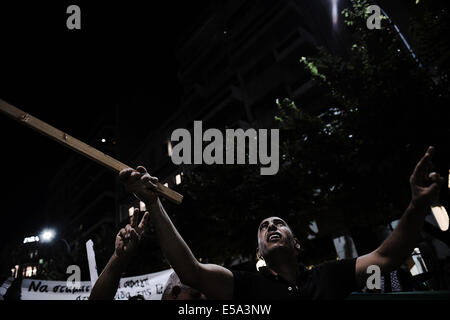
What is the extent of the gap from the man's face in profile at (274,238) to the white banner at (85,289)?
4142 millimetres

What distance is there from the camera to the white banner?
20.9ft

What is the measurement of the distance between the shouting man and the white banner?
14.2 feet

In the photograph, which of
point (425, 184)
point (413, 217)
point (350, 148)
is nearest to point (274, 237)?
point (413, 217)

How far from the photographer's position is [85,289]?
22.0 feet

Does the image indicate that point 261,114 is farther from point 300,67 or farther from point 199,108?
point 199,108

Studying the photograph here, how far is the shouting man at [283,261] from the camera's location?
1975mm

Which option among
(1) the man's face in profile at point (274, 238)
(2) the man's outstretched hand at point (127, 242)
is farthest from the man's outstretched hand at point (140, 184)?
(1) the man's face in profile at point (274, 238)

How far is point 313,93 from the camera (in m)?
21.1

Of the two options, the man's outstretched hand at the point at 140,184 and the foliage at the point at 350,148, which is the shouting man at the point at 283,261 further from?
the foliage at the point at 350,148

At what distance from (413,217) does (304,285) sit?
3.42ft

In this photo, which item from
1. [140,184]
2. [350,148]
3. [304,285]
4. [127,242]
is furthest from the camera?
[350,148]

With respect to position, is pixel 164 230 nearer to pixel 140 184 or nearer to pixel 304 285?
pixel 140 184
